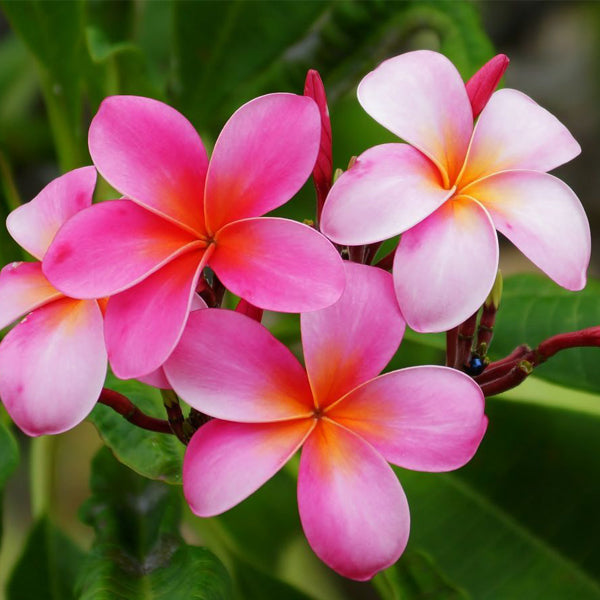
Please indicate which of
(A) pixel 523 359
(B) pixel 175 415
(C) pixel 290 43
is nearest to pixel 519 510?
(A) pixel 523 359

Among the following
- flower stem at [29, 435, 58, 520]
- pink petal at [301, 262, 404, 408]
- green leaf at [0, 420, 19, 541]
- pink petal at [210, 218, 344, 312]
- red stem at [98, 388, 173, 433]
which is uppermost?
pink petal at [210, 218, 344, 312]

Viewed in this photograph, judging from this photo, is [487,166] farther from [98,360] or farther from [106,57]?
[106,57]

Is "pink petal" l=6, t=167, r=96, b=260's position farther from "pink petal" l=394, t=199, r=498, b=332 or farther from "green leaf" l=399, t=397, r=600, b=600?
"green leaf" l=399, t=397, r=600, b=600

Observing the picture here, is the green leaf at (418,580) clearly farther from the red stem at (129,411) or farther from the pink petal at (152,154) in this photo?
the pink petal at (152,154)

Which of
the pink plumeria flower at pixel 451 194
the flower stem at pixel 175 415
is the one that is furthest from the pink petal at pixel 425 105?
the flower stem at pixel 175 415

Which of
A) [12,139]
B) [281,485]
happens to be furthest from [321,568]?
[12,139]

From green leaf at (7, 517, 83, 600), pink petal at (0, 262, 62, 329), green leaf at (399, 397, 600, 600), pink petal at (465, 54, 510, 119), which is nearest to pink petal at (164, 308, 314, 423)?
pink petal at (0, 262, 62, 329)

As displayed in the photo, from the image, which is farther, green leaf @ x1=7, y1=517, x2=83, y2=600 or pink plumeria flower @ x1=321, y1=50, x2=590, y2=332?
→ green leaf @ x1=7, y1=517, x2=83, y2=600
